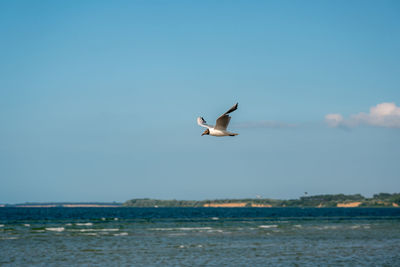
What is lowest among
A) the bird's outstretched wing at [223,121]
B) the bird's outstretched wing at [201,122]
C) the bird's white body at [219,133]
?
the bird's white body at [219,133]

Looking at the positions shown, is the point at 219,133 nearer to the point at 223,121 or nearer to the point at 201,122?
the point at 223,121

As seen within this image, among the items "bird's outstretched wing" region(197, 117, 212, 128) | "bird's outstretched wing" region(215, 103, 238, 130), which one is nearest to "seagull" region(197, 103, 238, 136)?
"bird's outstretched wing" region(215, 103, 238, 130)

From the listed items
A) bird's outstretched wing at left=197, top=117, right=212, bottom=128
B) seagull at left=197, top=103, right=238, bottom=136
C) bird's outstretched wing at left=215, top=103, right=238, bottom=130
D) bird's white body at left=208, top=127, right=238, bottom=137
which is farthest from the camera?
bird's outstretched wing at left=197, top=117, right=212, bottom=128

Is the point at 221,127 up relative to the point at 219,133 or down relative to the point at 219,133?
up

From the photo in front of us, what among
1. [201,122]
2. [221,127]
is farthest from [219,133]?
[201,122]

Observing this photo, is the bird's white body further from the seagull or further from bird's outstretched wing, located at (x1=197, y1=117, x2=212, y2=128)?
bird's outstretched wing, located at (x1=197, y1=117, x2=212, y2=128)

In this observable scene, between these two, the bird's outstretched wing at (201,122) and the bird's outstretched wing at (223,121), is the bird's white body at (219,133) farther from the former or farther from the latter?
the bird's outstretched wing at (201,122)

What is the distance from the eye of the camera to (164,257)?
31.9 meters

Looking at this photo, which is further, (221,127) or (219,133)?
(219,133)

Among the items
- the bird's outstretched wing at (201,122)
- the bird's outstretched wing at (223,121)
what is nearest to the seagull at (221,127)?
the bird's outstretched wing at (223,121)

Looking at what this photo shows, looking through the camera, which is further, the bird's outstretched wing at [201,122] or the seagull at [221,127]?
the bird's outstretched wing at [201,122]

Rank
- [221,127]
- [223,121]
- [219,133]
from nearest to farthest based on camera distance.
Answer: [223,121] → [221,127] → [219,133]

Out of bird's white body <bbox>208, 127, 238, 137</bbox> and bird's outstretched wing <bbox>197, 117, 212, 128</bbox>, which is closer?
bird's white body <bbox>208, 127, 238, 137</bbox>

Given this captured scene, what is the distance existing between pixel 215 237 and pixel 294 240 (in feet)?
23.3
